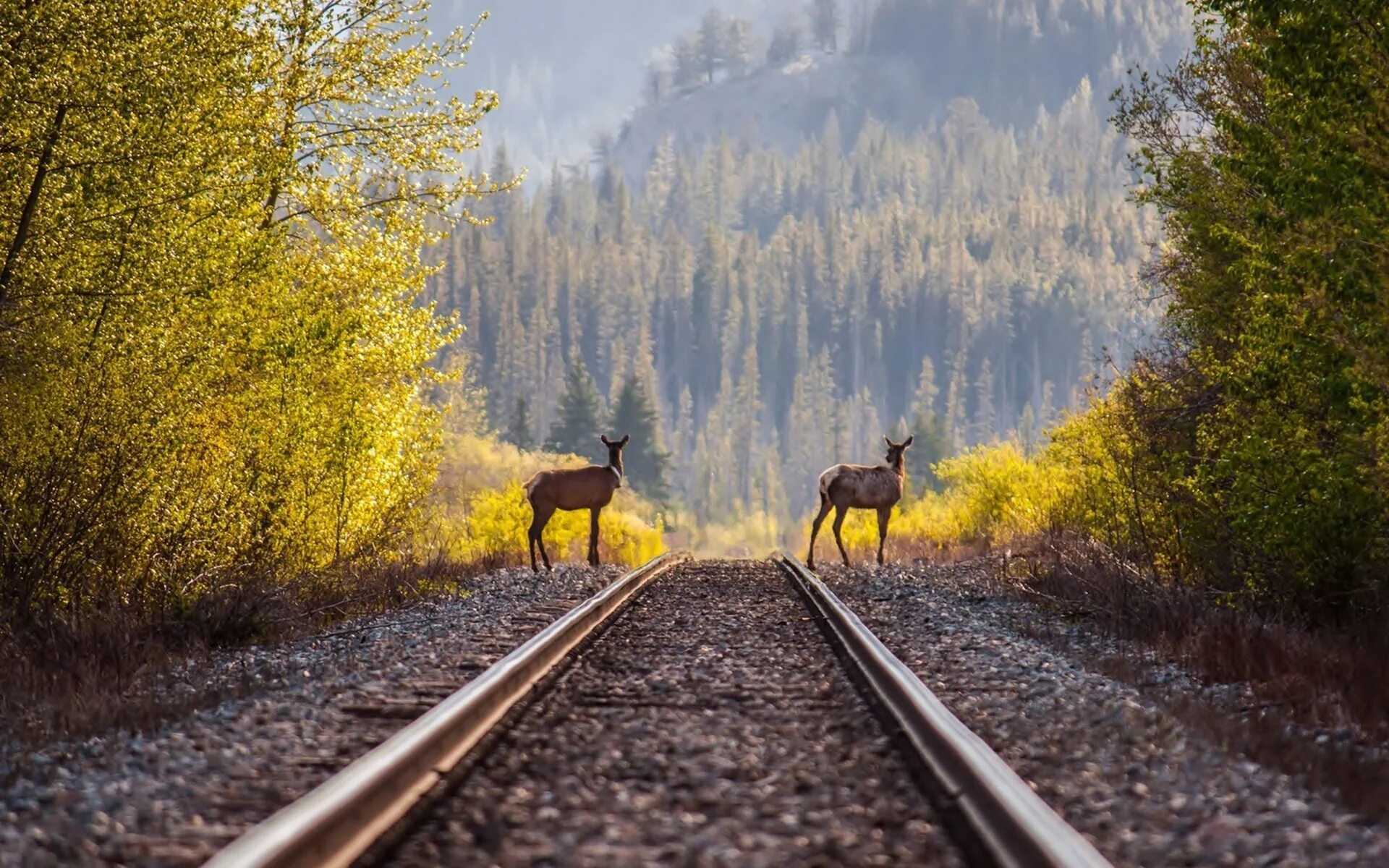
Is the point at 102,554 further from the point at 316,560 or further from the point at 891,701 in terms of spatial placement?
the point at 891,701

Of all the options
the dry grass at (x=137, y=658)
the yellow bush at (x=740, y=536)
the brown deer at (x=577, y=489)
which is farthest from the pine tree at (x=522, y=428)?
the dry grass at (x=137, y=658)

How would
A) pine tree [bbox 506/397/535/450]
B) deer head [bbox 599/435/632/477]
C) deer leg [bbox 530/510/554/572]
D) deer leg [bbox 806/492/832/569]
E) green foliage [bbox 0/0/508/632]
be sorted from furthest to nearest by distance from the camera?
pine tree [bbox 506/397/535/450] < deer head [bbox 599/435/632/477] < deer leg [bbox 806/492/832/569] < deer leg [bbox 530/510/554/572] < green foliage [bbox 0/0/508/632]

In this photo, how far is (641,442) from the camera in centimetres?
9462

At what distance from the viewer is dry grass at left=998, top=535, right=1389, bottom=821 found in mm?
5594

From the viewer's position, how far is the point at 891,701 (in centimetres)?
646

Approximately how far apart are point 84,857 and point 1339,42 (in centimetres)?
774

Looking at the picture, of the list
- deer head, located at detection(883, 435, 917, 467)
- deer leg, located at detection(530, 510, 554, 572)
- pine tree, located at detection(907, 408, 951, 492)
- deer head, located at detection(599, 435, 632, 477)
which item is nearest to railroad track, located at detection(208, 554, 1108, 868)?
deer leg, located at detection(530, 510, 554, 572)

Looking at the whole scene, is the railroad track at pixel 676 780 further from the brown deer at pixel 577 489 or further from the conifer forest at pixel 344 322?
the brown deer at pixel 577 489

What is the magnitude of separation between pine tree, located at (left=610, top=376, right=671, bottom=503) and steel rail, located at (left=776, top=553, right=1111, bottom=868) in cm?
8599

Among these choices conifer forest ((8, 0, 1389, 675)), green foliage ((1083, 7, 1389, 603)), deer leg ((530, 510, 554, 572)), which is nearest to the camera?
green foliage ((1083, 7, 1389, 603))

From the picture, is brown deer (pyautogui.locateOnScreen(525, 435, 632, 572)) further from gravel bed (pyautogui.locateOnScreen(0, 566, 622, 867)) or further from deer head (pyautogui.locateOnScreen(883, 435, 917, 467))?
gravel bed (pyautogui.locateOnScreen(0, 566, 622, 867))

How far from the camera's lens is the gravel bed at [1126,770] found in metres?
4.17

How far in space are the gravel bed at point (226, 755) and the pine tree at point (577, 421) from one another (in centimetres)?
8415

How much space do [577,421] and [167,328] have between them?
8364 cm
